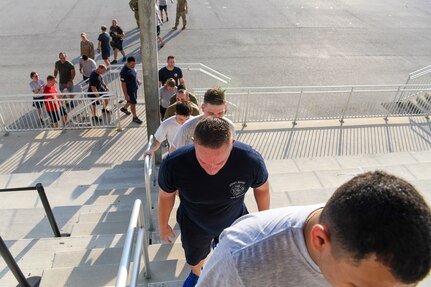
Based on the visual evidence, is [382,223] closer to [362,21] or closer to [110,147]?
[110,147]

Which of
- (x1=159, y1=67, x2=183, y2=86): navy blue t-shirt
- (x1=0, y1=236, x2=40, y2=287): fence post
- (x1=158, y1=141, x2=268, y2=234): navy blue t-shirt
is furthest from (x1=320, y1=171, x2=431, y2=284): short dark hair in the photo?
(x1=159, y1=67, x2=183, y2=86): navy blue t-shirt

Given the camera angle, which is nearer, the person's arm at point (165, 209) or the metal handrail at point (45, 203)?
the person's arm at point (165, 209)

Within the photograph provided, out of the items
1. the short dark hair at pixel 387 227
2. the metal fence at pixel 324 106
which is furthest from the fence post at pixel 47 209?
the metal fence at pixel 324 106

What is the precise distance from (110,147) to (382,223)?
7.47 metres

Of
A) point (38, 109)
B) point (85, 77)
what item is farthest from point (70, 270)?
point (85, 77)

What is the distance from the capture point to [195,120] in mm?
3826

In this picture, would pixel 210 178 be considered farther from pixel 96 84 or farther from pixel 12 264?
pixel 96 84

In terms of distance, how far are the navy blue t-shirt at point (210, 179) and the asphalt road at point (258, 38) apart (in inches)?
353

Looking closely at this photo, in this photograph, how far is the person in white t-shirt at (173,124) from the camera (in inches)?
176

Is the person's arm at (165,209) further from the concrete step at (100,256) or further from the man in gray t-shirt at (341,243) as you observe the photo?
the man in gray t-shirt at (341,243)

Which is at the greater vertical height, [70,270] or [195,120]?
[195,120]

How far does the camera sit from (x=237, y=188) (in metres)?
Result: 2.84

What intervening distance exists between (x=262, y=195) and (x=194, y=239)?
0.75 meters

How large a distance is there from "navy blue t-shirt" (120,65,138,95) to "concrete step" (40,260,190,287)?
220 inches
